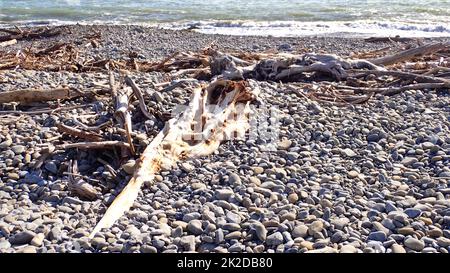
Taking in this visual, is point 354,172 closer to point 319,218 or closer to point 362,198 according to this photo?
point 362,198

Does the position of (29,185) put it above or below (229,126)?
below

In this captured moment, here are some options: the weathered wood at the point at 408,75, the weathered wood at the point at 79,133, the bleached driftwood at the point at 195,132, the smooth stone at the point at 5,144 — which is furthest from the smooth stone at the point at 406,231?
the weathered wood at the point at 408,75

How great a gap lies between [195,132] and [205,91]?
917mm

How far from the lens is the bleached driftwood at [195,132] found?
145 inches

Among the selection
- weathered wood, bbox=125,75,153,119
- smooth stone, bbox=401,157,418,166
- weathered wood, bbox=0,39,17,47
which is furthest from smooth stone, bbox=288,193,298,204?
weathered wood, bbox=0,39,17,47

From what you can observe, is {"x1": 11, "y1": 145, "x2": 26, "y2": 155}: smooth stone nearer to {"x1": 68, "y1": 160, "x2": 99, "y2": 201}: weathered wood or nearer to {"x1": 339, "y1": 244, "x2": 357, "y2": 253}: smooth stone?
{"x1": 68, "y1": 160, "x2": 99, "y2": 201}: weathered wood

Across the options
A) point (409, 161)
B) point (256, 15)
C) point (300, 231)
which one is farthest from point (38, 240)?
point (256, 15)

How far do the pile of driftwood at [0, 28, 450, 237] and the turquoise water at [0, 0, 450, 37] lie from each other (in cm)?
988

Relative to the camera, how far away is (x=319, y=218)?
3.35 meters

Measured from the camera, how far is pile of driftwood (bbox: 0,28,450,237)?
14.1ft

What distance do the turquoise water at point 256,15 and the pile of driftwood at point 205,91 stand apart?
9.88 m

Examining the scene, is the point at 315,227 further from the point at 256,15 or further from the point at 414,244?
the point at 256,15
